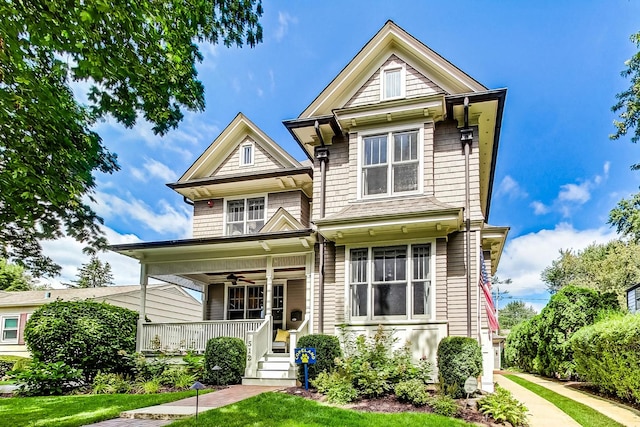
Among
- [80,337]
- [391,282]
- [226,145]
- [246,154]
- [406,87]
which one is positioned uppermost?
[406,87]

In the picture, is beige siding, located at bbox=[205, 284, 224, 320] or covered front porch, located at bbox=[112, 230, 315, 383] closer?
covered front porch, located at bbox=[112, 230, 315, 383]

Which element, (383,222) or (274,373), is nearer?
(383,222)

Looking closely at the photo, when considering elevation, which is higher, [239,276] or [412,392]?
[239,276]

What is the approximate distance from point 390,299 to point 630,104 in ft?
41.1

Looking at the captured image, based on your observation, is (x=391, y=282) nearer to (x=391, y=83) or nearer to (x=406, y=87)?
(x=406, y=87)

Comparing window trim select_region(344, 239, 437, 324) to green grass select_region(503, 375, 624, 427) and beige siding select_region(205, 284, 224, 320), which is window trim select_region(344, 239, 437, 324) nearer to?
green grass select_region(503, 375, 624, 427)

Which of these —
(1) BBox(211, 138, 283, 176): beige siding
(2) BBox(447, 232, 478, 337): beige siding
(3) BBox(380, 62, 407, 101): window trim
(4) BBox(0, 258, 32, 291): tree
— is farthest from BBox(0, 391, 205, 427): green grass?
(4) BBox(0, 258, 32, 291): tree

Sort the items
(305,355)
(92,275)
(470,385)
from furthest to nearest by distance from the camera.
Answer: (92,275) < (305,355) < (470,385)

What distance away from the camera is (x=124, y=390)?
1094 cm

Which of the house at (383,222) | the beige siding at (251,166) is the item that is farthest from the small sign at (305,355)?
the beige siding at (251,166)

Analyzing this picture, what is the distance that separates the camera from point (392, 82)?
41.0 ft

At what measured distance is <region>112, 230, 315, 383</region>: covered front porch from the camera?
39.9 ft

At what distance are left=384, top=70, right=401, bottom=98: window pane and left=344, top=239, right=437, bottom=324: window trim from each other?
4.21 meters

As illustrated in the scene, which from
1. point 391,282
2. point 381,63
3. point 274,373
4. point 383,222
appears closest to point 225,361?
point 274,373
